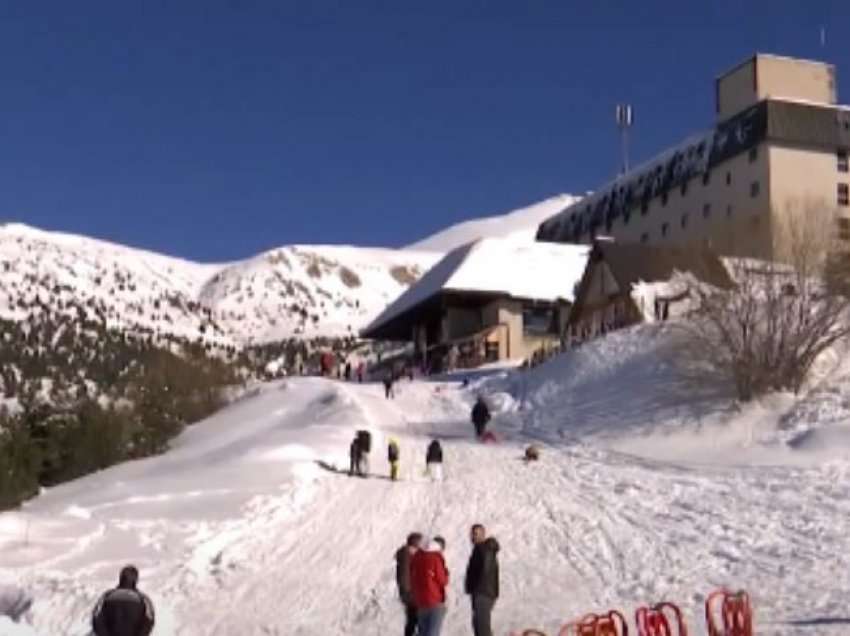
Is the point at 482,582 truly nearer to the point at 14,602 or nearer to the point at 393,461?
the point at 14,602

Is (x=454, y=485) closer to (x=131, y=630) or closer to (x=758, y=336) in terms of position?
(x=758, y=336)

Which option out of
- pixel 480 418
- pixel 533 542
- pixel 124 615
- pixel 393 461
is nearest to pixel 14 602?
pixel 533 542

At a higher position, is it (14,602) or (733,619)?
(733,619)

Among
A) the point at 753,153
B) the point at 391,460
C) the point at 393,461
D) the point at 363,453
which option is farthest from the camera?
the point at 753,153

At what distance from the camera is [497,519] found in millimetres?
23531

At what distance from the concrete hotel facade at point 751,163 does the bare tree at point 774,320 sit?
62.7 feet

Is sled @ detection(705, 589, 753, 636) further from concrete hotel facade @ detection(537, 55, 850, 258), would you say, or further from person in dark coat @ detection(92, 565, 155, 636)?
concrete hotel facade @ detection(537, 55, 850, 258)

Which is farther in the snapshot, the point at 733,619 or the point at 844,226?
the point at 844,226

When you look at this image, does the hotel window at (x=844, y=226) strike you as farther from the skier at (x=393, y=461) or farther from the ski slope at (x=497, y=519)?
the skier at (x=393, y=461)

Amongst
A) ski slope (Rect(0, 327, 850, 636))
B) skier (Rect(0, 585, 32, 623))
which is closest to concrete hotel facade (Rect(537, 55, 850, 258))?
ski slope (Rect(0, 327, 850, 636))

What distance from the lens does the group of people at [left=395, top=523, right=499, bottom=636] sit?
13.3 metres

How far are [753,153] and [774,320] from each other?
30.6m

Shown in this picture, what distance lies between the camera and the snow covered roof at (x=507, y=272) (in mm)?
63656

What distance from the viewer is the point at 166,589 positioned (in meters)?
19.9
